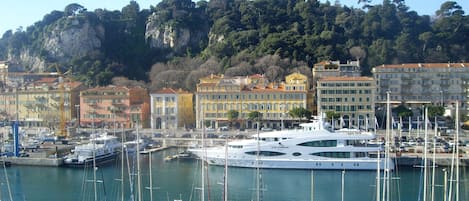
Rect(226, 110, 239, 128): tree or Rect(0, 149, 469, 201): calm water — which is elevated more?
Rect(226, 110, 239, 128): tree

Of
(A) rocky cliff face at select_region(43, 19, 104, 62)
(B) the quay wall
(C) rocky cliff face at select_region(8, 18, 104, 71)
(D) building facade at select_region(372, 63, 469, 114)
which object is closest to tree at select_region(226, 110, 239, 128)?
(D) building facade at select_region(372, 63, 469, 114)

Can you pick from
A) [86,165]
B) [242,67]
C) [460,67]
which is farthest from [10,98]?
[460,67]

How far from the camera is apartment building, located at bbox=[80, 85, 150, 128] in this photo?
161ft

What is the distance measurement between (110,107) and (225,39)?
16.4 metres

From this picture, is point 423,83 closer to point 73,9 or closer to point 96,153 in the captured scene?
point 96,153

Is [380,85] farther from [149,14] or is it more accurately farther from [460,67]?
[149,14]

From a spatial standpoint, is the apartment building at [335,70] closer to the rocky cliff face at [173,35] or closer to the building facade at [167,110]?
the building facade at [167,110]

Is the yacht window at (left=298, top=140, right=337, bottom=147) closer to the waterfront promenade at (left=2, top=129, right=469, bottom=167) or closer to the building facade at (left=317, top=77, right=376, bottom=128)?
the waterfront promenade at (left=2, top=129, right=469, bottom=167)

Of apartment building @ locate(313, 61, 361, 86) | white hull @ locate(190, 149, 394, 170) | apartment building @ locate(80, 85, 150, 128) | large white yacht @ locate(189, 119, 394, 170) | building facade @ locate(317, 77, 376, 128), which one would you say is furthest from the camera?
apartment building @ locate(313, 61, 361, 86)

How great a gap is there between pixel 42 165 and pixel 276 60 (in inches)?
1040

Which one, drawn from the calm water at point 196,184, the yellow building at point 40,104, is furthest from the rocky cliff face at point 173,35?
the calm water at point 196,184

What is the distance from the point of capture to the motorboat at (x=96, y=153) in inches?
1294

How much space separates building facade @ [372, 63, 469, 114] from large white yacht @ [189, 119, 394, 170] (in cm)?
2076

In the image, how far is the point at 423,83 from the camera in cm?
5156
